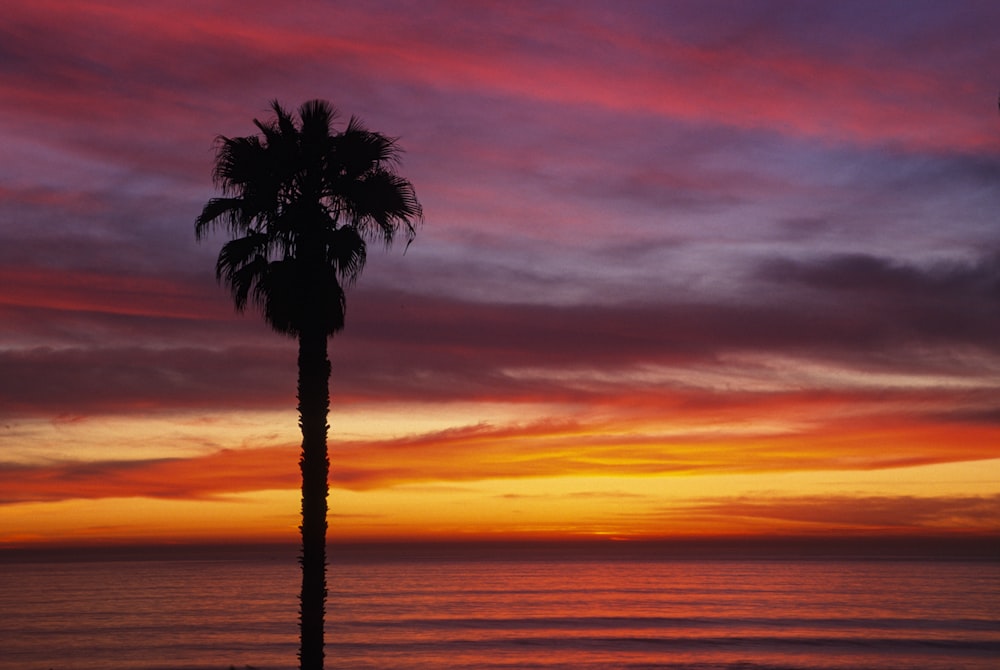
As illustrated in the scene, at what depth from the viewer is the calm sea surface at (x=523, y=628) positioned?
1866 inches

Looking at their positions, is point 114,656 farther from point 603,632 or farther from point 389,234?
point 389,234

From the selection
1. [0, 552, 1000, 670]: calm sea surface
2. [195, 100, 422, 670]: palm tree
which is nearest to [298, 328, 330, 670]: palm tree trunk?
[195, 100, 422, 670]: palm tree

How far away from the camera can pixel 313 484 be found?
1875 centimetres

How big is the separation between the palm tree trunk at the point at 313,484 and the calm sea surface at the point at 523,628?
92.5 feet

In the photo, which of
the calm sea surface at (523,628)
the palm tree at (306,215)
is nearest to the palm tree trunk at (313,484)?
the palm tree at (306,215)

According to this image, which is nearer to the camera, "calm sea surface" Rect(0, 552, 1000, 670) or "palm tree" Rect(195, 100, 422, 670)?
"palm tree" Rect(195, 100, 422, 670)

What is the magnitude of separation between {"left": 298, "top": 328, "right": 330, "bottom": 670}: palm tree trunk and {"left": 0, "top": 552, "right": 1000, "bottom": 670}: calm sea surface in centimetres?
2819

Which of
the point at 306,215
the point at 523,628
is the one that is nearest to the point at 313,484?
the point at 306,215

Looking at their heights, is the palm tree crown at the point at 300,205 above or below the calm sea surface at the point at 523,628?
above

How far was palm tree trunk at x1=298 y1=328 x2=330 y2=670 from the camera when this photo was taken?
60.8 ft

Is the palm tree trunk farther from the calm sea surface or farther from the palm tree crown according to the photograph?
the calm sea surface

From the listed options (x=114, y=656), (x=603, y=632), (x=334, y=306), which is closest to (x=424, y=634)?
(x=603, y=632)

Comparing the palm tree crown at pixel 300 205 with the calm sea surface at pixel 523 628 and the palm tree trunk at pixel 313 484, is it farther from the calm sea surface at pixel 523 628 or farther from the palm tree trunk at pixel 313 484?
the calm sea surface at pixel 523 628

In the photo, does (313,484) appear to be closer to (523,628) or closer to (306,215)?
(306,215)
